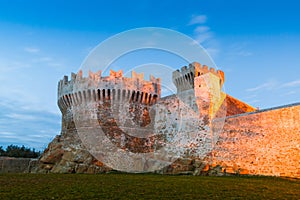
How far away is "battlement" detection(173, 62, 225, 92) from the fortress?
6cm

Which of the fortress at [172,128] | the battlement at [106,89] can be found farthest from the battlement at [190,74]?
the battlement at [106,89]

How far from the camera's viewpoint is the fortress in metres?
12.2

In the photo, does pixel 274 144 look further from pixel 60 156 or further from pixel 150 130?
pixel 60 156

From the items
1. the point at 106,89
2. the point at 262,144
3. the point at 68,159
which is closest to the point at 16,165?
the point at 68,159

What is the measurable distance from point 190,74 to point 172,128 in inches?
140

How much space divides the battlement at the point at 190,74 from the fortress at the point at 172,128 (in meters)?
0.06

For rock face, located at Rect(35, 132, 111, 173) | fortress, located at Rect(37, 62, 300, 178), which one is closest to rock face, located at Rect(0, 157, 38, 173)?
rock face, located at Rect(35, 132, 111, 173)

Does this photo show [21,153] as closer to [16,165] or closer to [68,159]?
[16,165]

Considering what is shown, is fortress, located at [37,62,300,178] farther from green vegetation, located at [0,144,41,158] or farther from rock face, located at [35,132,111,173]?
green vegetation, located at [0,144,41,158]

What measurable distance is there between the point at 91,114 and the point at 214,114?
765 cm

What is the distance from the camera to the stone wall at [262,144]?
11.4 metres

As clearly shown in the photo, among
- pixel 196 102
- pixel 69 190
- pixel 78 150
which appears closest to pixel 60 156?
pixel 78 150

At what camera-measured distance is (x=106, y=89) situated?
17.2 m

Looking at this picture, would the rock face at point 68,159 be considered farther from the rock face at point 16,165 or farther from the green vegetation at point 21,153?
the green vegetation at point 21,153
